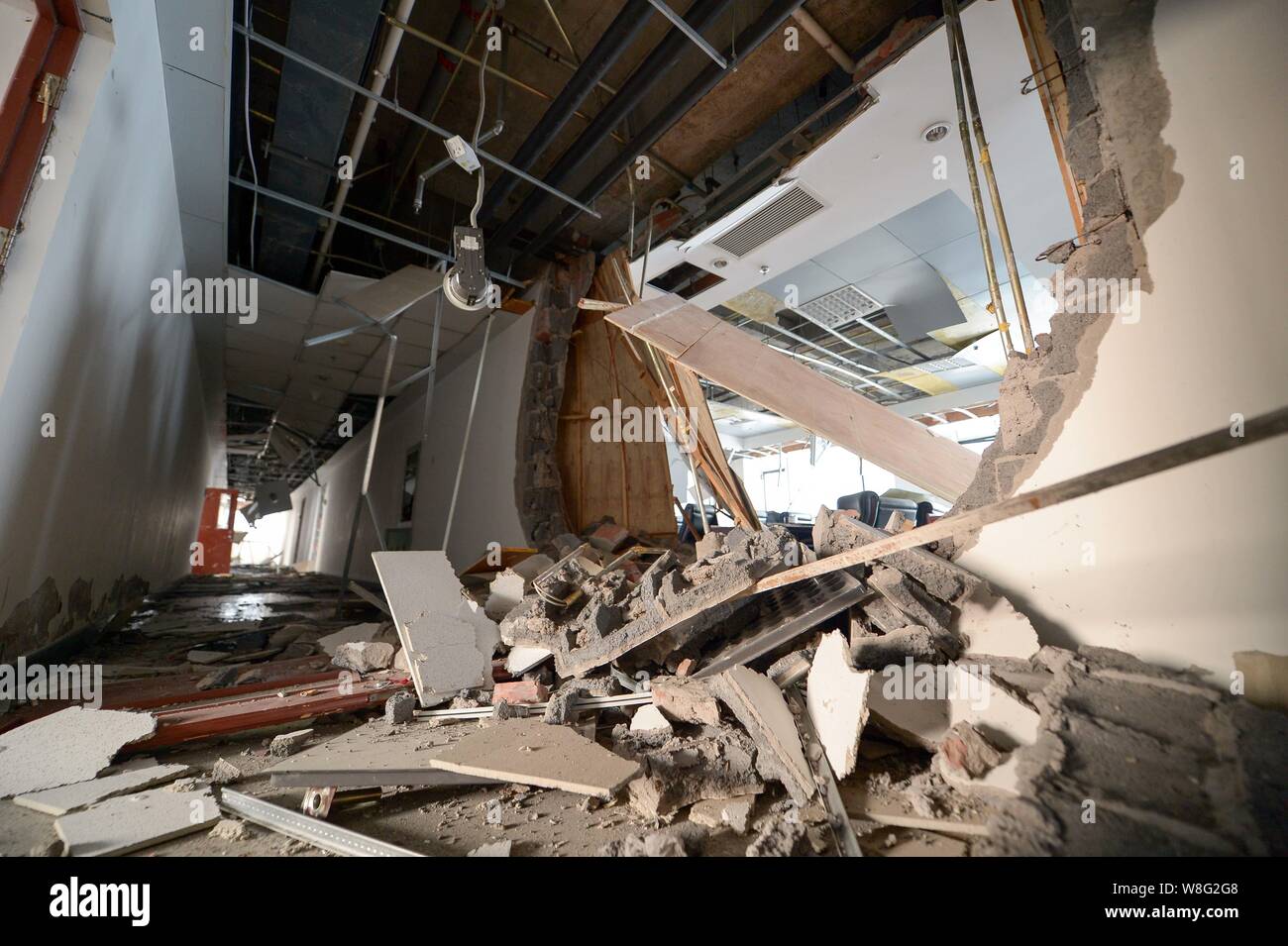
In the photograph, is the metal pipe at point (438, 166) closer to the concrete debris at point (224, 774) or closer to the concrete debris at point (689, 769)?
the concrete debris at point (224, 774)

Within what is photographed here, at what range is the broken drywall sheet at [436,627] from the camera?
2.22 metres

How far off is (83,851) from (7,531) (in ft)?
4.72

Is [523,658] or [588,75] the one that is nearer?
[523,658]

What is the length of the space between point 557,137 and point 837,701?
406 centimetres

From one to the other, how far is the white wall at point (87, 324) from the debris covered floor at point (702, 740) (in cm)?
83

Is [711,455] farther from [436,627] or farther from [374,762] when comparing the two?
[374,762]

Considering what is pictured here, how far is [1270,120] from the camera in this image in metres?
1.38

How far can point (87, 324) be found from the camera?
2.22m

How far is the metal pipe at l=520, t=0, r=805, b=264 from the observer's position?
2.47 metres

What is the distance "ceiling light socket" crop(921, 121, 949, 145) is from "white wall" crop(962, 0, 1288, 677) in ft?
5.28

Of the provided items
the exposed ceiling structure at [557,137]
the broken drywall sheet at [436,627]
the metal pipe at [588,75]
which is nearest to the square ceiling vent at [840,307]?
the exposed ceiling structure at [557,137]

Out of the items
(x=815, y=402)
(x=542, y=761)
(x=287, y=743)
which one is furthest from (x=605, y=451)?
(x=542, y=761)

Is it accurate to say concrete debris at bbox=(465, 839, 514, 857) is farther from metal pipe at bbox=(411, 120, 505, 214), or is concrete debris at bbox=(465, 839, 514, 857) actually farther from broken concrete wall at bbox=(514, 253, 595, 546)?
broken concrete wall at bbox=(514, 253, 595, 546)
